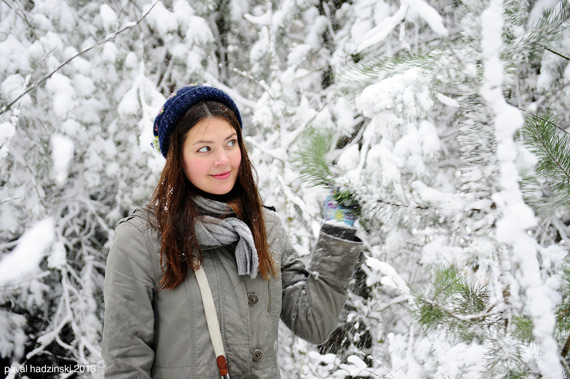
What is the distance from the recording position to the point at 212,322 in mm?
1477

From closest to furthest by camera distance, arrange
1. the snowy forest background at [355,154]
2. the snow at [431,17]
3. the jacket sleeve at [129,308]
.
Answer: the snow at [431,17] → the snowy forest background at [355,154] → the jacket sleeve at [129,308]

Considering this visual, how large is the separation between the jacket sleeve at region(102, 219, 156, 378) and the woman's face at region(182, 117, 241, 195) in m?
0.32

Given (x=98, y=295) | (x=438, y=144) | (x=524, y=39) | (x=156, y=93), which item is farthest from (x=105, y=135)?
(x=524, y=39)

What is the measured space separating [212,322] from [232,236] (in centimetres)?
33

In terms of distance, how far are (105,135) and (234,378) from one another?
447 centimetres

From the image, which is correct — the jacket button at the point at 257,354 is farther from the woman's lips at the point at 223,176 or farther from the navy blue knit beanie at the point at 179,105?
the navy blue knit beanie at the point at 179,105

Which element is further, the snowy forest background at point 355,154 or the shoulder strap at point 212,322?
the shoulder strap at point 212,322

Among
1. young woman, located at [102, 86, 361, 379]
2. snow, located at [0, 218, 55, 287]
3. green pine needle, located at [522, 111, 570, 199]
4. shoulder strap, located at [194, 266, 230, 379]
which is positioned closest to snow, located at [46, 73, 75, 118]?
young woman, located at [102, 86, 361, 379]

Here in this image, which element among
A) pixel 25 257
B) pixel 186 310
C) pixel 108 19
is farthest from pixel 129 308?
pixel 108 19

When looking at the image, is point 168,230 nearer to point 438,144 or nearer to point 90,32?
point 438,144

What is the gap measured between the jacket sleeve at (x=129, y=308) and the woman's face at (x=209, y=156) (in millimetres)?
321

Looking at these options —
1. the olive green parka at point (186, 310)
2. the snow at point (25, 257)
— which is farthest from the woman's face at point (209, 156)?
the snow at point (25, 257)

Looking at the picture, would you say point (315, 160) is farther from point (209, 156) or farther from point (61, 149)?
point (61, 149)

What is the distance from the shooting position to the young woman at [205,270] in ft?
4.78
